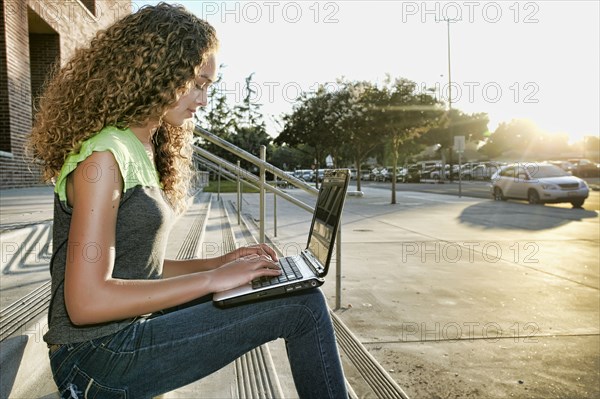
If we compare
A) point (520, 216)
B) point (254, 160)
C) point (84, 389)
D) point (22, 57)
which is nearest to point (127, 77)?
point (84, 389)

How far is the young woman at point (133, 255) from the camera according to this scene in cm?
117

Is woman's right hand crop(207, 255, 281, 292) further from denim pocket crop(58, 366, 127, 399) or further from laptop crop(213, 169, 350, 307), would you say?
denim pocket crop(58, 366, 127, 399)

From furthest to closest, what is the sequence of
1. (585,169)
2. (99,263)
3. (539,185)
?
(585,169) < (539,185) < (99,263)

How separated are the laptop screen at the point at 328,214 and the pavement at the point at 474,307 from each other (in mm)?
1133

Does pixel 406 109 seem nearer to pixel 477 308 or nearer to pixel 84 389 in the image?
pixel 477 308

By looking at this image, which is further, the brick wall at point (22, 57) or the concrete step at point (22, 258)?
the brick wall at point (22, 57)

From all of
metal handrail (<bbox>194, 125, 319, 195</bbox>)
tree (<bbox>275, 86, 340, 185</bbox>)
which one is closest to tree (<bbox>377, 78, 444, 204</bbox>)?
tree (<bbox>275, 86, 340, 185</bbox>)

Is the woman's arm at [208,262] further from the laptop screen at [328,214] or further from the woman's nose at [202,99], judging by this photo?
the woman's nose at [202,99]

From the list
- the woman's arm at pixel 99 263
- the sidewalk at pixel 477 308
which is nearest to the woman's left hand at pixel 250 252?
the woman's arm at pixel 99 263

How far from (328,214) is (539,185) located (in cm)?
1495

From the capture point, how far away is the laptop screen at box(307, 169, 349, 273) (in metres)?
1.70

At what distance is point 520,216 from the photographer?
39.5ft

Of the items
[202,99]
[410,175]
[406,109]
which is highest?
[406,109]

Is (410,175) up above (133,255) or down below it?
above
